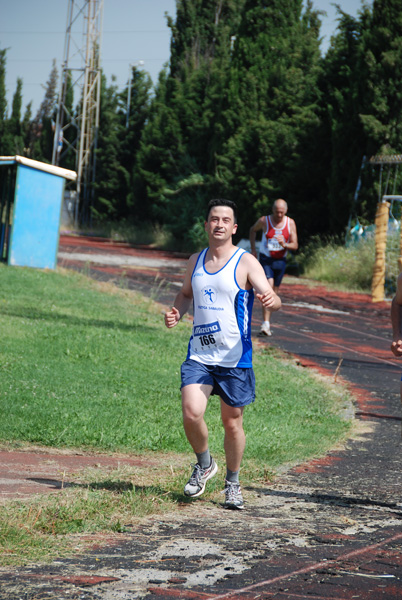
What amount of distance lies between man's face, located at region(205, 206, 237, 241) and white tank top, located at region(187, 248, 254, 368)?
0.18 m

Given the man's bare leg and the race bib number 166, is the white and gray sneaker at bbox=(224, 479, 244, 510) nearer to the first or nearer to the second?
the man's bare leg

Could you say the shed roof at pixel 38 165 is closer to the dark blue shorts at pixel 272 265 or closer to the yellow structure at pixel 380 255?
the yellow structure at pixel 380 255

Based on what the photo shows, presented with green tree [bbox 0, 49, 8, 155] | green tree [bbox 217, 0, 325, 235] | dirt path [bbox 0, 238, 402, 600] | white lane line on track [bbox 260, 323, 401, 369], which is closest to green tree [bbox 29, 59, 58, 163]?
green tree [bbox 0, 49, 8, 155]

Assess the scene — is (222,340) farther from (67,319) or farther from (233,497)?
(67,319)

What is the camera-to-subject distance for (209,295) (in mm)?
5328

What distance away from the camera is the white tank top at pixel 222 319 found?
17.4ft

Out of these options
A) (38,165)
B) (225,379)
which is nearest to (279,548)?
(225,379)

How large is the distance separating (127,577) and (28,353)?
6364 millimetres

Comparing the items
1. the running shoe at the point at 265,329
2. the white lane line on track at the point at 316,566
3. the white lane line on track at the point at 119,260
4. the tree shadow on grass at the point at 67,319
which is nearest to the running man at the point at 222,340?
the white lane line on track at the point at 316,566

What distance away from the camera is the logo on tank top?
531 centimetres

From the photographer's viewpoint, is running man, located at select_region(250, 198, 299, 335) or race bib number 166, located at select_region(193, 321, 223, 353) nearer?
race bib number 166, located at select_region(193, 321, 223, 353)

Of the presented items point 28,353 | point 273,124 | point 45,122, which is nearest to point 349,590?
point 28,353

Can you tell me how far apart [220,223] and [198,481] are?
5.42ft

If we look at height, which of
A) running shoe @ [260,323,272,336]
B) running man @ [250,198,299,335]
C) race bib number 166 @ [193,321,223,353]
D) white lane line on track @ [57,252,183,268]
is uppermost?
running man @ [250,198,299,335]
